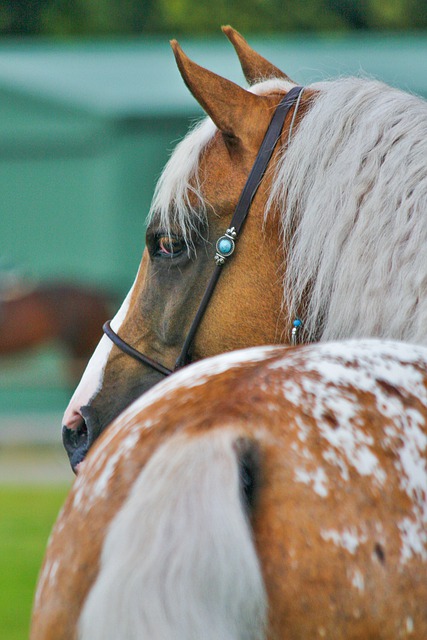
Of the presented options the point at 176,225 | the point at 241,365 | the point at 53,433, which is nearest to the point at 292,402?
the point at 241,365

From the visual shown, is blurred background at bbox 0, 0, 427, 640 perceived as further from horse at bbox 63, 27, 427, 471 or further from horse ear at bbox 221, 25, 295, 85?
horse at bbox 63, 27, 427, 471

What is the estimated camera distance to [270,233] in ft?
8.10

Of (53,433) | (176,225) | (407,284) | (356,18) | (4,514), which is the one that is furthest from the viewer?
(356,18)

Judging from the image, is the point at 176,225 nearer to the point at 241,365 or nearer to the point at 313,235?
the point at 313,235

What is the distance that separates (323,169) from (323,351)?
3.22 feet

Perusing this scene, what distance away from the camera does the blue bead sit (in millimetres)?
2463

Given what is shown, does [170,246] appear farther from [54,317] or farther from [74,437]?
[54,317]

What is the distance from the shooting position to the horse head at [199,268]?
8.07ft

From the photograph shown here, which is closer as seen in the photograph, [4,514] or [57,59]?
[4,514]

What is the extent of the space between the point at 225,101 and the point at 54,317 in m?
10.9

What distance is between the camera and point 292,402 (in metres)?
1.40

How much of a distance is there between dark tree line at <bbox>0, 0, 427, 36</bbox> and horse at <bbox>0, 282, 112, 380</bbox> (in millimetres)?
8036

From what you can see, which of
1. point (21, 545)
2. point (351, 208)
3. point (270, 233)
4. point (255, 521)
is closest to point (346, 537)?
point (255, 521)

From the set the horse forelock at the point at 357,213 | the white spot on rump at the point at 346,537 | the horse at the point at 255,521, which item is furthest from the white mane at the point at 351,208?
the white spot on rump at the point at 346,537
